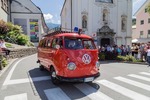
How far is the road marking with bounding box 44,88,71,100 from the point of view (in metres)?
5.75

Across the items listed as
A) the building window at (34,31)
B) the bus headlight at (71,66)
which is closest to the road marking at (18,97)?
the bus headlight at (71,66)

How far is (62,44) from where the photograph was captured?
22.6ft

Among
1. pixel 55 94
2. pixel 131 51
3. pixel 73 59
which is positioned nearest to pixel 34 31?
pixel 131 51

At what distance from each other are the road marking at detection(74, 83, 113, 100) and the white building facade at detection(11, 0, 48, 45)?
29.3 m

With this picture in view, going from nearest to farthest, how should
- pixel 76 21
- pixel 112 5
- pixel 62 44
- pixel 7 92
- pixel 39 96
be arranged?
pixel 39 96 → pixel 7 92 → pixel 62 44 → pixel 76 21 → pixel 112 5

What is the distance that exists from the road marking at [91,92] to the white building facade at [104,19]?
1831 cm

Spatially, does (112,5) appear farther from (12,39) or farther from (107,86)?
(107,86)

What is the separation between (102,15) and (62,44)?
21.6 meters

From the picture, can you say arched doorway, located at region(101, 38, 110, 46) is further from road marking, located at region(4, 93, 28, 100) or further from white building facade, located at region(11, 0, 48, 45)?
road marking, located at region(4, 93, 28, 100)

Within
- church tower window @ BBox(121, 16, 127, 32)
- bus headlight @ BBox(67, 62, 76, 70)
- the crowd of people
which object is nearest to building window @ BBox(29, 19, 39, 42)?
church tower window @ BBox(121, 16, 127, 32)

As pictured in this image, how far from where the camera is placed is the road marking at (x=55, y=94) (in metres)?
5.75

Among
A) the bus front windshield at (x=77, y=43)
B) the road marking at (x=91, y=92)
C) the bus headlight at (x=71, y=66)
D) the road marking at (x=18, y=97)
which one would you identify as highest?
the bus front windshield at (x=77, y=43)

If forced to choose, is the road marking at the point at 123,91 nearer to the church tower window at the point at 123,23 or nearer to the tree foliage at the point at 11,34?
the tree foliage at the point at 11,34

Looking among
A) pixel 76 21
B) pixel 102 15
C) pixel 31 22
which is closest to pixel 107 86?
pixel 76 21
